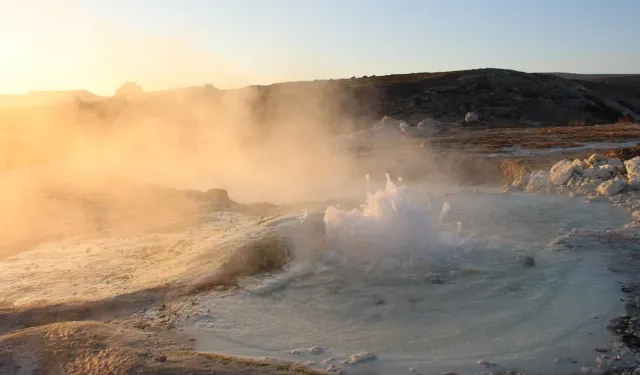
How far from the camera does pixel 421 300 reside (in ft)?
12.2

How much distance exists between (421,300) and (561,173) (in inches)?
156

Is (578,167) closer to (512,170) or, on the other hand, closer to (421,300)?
(512,170)

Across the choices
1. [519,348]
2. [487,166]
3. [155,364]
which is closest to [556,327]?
[519,348]

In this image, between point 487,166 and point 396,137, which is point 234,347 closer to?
point 487,166

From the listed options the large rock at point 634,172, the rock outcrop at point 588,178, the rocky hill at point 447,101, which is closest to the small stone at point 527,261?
the rock outcrop at point 588,178

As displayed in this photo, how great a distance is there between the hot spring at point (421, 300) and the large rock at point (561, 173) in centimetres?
125

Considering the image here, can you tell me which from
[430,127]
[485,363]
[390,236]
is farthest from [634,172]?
[430,127]

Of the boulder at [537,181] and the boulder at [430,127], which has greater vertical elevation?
the boulder at [430,127]

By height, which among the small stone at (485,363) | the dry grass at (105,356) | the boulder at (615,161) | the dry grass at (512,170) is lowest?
the small stone at (485,363)

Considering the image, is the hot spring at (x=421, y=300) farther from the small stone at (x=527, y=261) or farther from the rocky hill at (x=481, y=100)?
the rocky hill at (x=481, y=100)

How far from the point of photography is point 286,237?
475cm

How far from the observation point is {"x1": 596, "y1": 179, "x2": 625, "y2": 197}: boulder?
620 centimetres

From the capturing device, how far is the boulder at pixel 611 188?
620 centimetres

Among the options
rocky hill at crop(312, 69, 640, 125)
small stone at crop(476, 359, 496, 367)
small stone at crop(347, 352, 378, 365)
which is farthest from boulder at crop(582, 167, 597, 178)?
rocky hill at crop(312, 69, 640, 125)
